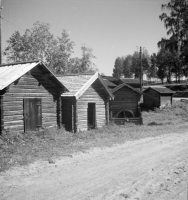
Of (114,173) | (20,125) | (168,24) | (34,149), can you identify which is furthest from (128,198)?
(168,24)

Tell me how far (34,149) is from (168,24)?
71.4 ft

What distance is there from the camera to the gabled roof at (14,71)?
11.3 metres

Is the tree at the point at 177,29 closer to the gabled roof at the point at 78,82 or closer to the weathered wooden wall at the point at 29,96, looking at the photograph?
the gabled roof at the point at 78,82

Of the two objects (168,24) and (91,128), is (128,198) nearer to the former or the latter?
(91,128)

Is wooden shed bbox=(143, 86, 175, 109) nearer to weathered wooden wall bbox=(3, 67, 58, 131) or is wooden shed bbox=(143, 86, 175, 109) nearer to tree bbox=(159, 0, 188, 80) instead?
tree bbox=(159, 0, 188, 80)

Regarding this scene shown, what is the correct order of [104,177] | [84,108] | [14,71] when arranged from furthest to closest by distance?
[84,108] < [14,71] < [104,177]

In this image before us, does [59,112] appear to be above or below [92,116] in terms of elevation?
above

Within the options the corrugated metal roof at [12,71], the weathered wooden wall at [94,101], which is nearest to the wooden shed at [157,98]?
the weathered wooden wall at [94,101]

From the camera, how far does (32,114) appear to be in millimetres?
12961

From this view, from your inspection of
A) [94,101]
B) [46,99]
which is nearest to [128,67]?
[94,101]

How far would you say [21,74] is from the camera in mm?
11836

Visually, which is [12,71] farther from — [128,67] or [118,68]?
[118,68]

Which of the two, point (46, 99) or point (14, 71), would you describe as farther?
point (46, 99)

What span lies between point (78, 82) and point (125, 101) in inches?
351
